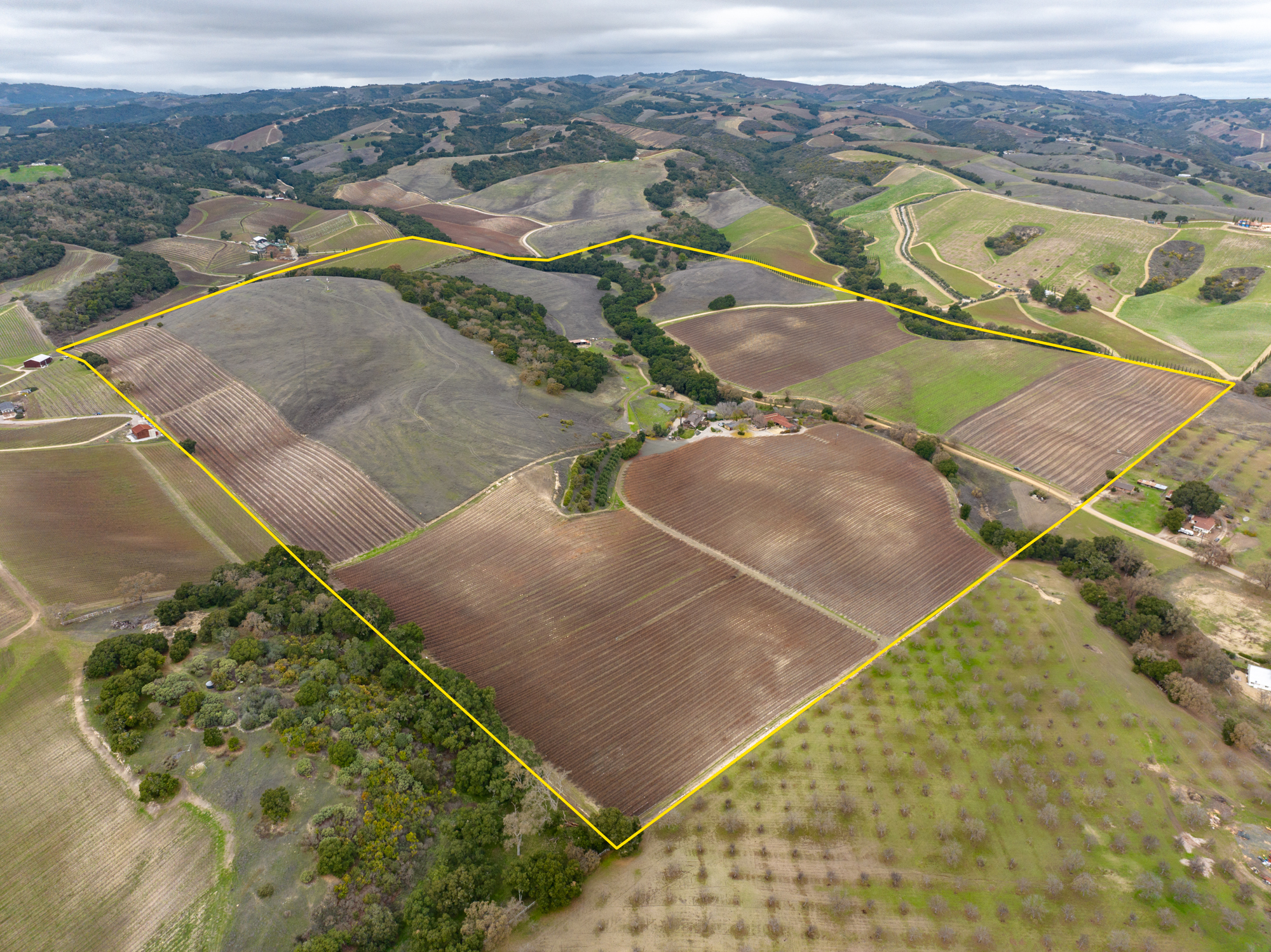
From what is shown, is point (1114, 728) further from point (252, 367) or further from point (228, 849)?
point (252, 367)

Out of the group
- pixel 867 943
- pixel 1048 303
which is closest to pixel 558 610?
pixel 867 943

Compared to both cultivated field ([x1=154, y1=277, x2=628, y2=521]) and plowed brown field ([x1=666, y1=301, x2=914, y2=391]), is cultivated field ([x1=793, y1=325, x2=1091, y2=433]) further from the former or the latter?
cultivated field ([x1=154, y1=277, x2=628, y2=521])

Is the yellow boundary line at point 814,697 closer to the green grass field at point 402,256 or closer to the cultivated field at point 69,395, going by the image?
the cultivated field at point 69,395

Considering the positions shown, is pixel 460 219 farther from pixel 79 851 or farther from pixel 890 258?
pixel 79 851

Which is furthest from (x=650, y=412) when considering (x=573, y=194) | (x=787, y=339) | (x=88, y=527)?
(x=573, y=194)

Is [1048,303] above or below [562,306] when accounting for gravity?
above
